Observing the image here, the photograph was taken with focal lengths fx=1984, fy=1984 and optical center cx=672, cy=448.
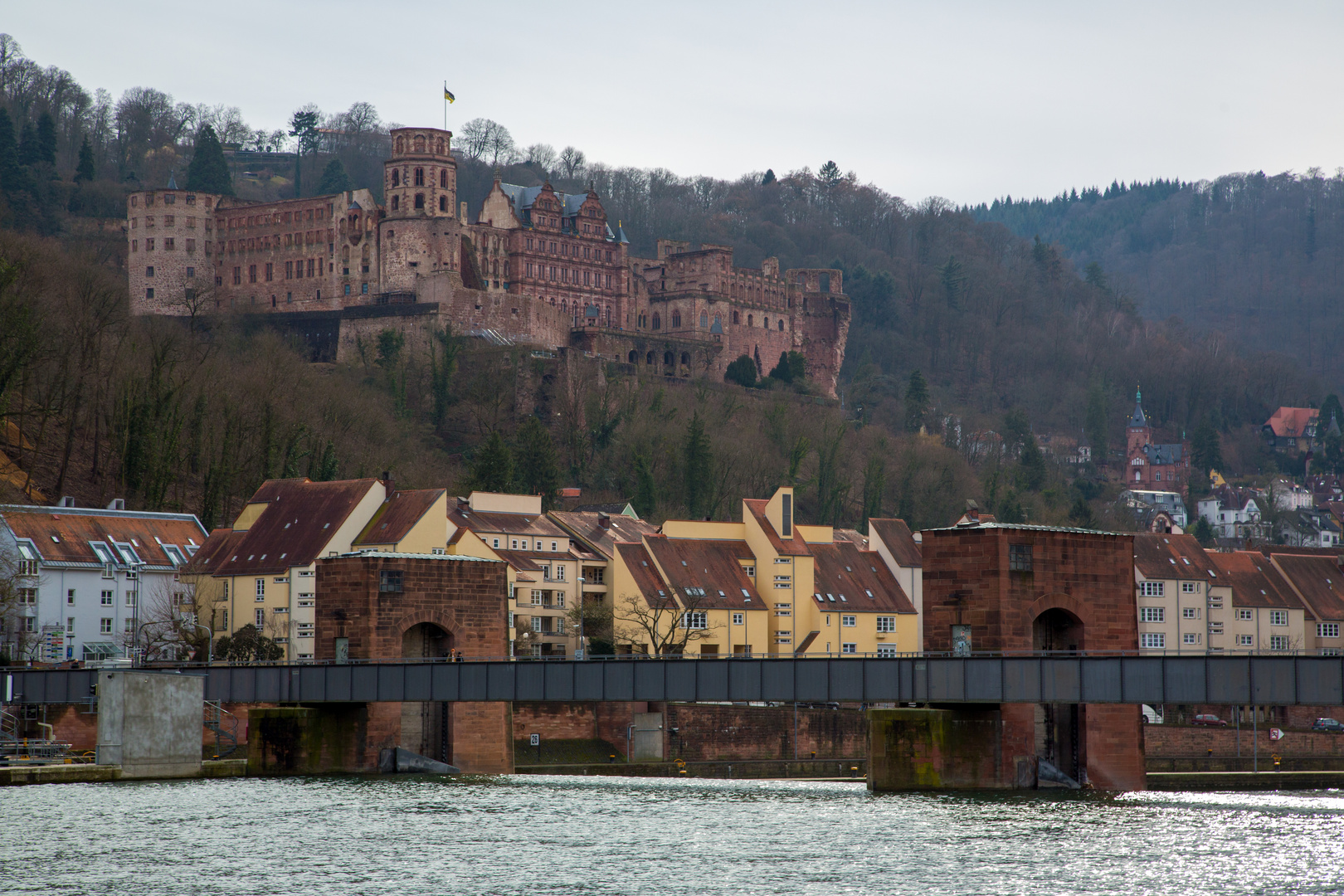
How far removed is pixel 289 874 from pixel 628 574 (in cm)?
4560

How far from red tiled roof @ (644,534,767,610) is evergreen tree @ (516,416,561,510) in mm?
22539

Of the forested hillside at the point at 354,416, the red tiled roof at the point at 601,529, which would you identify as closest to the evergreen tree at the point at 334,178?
the forested hillside at the point at 354,416

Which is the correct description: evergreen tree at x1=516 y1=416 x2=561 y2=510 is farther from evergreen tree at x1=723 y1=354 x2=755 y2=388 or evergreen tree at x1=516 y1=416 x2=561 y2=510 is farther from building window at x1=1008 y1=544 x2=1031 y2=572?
building window at x1=1008 y1=544 x2=1031 y2=572

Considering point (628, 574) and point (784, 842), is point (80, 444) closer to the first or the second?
point (628, 574)

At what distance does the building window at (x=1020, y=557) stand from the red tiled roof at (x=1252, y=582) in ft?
144

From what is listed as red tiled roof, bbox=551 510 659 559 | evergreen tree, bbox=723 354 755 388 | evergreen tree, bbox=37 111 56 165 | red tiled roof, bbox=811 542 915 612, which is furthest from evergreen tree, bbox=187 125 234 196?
red tiled roof, bbox=811 542 915 612

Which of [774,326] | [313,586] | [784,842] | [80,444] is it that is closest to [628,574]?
[313,586]

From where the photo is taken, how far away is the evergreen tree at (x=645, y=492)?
11531cm

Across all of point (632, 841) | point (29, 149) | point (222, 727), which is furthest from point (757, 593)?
point (29, 149)

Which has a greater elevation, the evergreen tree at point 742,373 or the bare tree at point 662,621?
the evergreen tree at point 742,373

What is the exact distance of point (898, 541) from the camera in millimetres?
98938

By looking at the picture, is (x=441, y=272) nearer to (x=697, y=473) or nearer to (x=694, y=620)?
(x=697, y=473)

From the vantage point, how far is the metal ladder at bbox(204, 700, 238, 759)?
229 feet

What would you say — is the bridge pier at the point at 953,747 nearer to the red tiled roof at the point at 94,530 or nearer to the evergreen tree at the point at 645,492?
the red tiled roof at the point at 94,530
